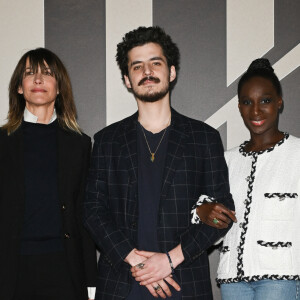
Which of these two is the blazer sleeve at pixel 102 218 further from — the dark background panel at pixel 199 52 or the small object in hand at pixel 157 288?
the dark background panel at pixel 199 52

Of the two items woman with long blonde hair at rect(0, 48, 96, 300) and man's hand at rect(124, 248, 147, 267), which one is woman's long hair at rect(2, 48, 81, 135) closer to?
woman with long blonde hair at rect(0, 48, 96, 300)

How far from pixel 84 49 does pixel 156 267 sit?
5.17ft

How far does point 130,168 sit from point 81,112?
0.91m

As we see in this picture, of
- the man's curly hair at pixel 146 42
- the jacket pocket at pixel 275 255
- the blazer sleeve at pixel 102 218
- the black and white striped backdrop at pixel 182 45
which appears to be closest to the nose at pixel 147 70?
the man's curly hair at pixel 146 42

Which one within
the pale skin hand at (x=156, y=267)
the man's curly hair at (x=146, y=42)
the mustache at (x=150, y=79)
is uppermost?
the man's curly hair at (x=146, y=42)

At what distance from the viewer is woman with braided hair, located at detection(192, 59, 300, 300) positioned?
207 centimetres

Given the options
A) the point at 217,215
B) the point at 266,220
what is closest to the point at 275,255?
the point at 266,220

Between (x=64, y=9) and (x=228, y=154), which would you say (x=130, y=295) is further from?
(x=64, y=9)

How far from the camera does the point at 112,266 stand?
7.15ft

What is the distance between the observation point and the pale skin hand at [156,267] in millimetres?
2062

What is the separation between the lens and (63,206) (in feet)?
7.70

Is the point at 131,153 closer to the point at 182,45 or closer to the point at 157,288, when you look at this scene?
the point at 157,288

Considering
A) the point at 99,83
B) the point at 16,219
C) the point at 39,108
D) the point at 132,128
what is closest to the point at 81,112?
the point at 99,83

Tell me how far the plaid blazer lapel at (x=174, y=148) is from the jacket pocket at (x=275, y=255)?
50 centimetres
